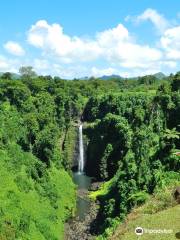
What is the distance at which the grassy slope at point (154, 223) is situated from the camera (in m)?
22.5

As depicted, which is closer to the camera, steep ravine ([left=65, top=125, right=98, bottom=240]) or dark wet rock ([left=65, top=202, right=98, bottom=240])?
dark wet rock ([left=65, top=202, right=98, bottom=240])

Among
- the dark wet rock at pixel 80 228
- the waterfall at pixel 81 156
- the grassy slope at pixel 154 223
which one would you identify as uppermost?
the grassy slope at pixel 154 223

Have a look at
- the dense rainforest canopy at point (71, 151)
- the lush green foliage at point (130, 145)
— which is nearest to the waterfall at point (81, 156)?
the dense rainforest canopy at point (71, 151)

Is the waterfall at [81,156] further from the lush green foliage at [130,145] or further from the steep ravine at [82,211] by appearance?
the lush green foliage at [130,145]

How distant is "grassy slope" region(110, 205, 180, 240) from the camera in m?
22.5

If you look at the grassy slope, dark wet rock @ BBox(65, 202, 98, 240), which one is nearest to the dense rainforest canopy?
dark wet rock @ BBox(65, 202, 98, 240)

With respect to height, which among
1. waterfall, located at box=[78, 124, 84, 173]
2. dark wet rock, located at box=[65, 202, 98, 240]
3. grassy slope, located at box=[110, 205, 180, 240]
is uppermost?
grassy slope, located at box=[110, 205, 180, 240]

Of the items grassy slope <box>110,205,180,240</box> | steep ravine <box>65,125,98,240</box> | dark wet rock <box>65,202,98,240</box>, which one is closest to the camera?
grassy slope <box>110,205,180,240</box>

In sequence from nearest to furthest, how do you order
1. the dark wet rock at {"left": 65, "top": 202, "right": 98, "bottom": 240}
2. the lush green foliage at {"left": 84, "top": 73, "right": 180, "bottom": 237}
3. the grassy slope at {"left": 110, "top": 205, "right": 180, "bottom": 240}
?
the grassy slope at {"left": 110, "top": 205, "right": 180, "bottom": 240}, the dark wet rock at {"left": 65, "top": 202, "right": 98, "bottom": 240}, the lush green foliage at {"left": 84, "top": 73, "right": 180, "bottom": 237}

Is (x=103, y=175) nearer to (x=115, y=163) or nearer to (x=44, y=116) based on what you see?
(x=115, y=163)

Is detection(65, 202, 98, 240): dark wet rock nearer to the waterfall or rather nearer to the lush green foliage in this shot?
the lush green foliage

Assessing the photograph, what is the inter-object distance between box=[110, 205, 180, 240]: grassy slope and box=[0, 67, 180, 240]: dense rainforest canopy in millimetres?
7220

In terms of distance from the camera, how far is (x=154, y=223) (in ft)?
79.6

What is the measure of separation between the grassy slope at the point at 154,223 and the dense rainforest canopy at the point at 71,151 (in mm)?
7220
